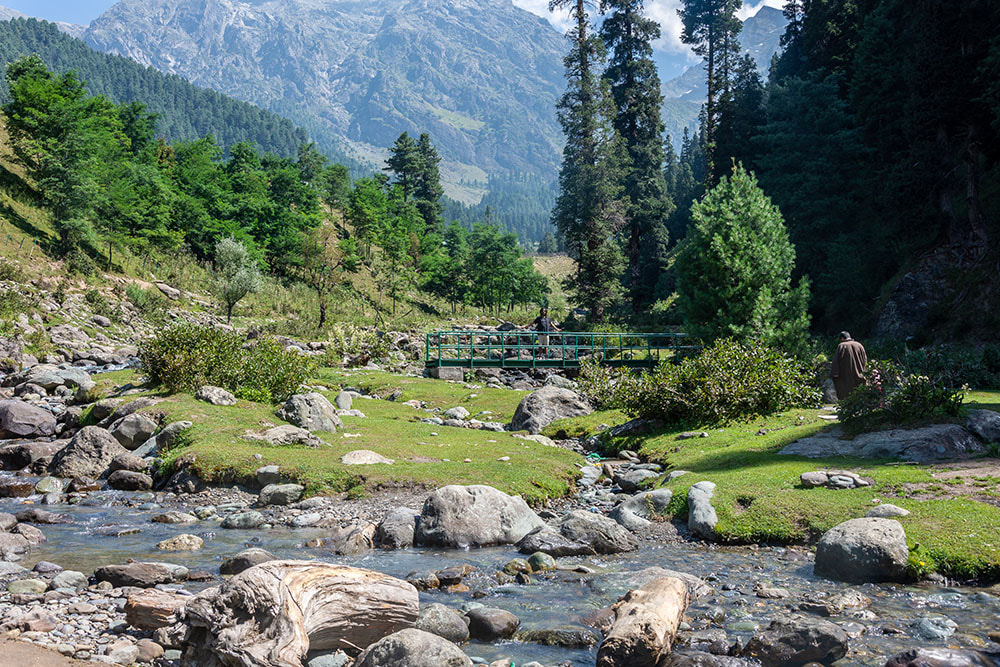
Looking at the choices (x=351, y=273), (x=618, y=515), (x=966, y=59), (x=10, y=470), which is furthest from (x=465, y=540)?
(x=351, y=273)

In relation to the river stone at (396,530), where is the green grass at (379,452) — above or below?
above

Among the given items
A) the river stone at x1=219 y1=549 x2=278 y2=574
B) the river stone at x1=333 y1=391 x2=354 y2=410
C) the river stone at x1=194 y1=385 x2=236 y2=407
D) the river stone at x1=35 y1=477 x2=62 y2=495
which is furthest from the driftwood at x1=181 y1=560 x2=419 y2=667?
the river stone at x1=333 y1=391 x2=354 y2=410

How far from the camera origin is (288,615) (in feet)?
19.1

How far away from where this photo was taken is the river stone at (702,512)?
10.6m

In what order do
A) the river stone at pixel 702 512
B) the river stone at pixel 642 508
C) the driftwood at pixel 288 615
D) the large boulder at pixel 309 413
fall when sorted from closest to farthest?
the driftwood at pixel 288 615 → the river stone at pixel 702 512 → the river stone at pixel 642 508 → the large boulder at pixel 309 413

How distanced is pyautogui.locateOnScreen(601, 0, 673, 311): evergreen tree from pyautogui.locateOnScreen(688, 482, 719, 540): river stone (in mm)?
41447

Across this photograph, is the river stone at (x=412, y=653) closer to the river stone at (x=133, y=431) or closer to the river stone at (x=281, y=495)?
the river stone at (x=281, y=495)

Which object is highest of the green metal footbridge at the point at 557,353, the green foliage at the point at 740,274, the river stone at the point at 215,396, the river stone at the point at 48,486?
the green foliage at the point at 740,274

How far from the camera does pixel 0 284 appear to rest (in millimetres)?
33875

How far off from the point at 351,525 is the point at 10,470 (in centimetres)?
896

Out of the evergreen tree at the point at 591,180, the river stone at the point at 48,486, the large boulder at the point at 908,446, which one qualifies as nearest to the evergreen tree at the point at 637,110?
the evergreen tree at the point at 591,180

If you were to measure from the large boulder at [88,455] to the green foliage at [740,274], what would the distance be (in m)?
17.5

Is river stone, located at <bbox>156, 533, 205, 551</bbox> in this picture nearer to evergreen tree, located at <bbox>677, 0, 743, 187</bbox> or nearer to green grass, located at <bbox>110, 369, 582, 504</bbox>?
green grass, located at <bbox>110, 369, 582, 504</bbox>

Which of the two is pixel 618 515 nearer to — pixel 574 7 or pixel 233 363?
pixel 233 363
